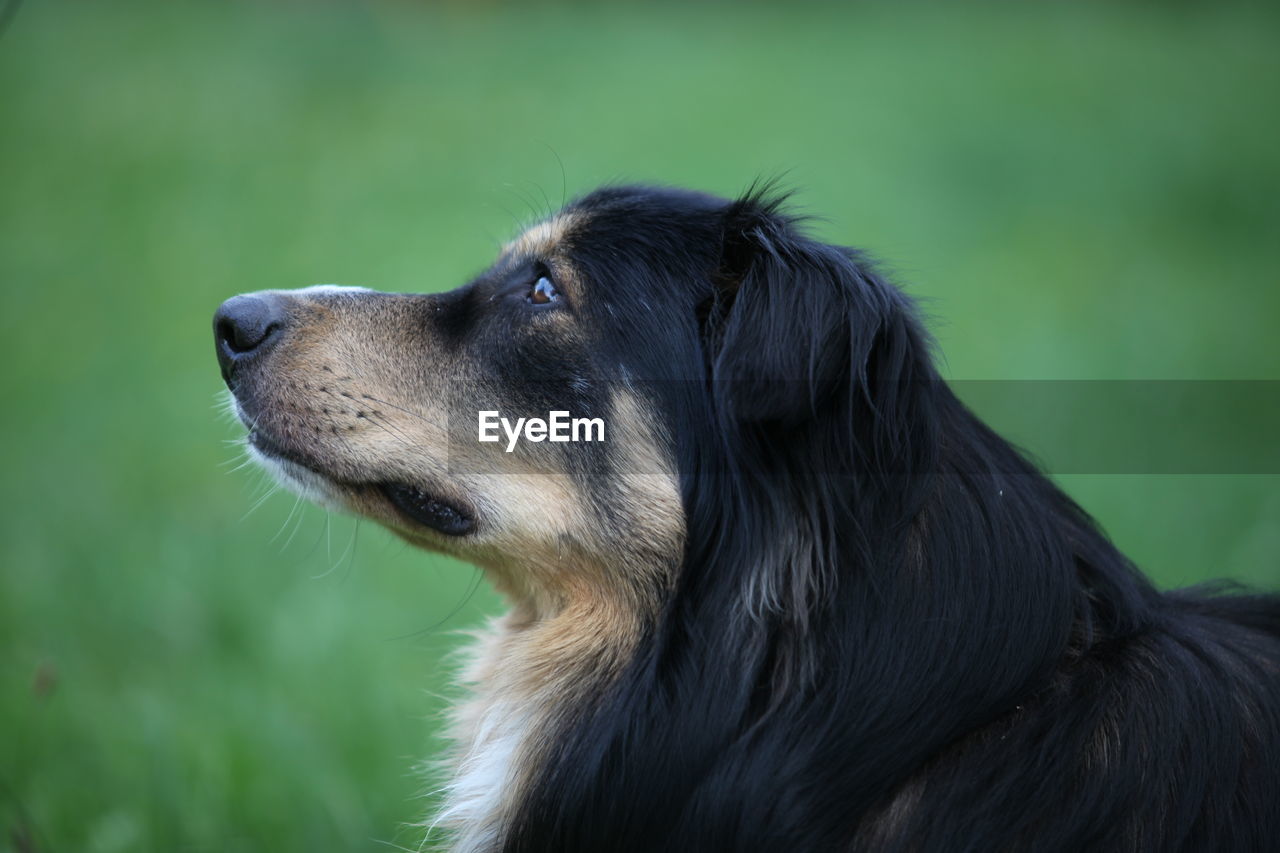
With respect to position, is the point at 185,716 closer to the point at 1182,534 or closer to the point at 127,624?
the point at 127,624

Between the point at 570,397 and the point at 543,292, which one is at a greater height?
the point at 543,292

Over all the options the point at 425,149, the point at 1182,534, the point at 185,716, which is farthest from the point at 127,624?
the point at 425,149

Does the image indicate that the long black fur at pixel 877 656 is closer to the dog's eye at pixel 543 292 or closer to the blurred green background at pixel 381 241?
the dog's eye at pixel 543 292

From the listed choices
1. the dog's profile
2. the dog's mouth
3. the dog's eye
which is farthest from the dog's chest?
the dog's eye

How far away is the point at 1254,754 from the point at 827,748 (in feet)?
3.26

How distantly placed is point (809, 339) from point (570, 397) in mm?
745

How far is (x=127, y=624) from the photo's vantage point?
6020 mm

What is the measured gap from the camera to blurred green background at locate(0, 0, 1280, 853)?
16.6ft

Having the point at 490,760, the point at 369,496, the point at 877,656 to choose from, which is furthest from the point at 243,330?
the point at 877,656

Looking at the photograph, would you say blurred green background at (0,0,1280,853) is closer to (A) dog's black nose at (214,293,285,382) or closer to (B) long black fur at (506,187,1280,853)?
(B) long black fur at (506,187,1280,853)

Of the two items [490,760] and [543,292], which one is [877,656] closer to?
[490,760]

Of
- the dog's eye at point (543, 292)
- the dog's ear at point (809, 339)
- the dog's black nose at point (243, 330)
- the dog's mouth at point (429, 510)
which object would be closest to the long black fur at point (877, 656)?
the dog's ear at point (809, 339)

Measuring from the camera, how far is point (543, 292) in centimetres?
336

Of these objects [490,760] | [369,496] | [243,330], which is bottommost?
[490,760]
